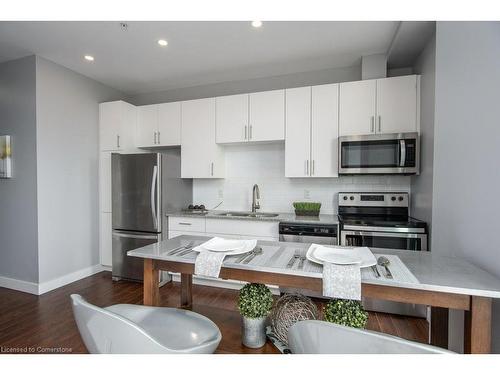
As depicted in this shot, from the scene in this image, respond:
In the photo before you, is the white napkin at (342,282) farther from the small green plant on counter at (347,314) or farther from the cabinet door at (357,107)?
the cabinet door at (357,107)

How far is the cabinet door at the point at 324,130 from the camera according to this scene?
9.18ft

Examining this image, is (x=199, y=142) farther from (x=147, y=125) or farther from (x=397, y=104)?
(x=397, y=104)

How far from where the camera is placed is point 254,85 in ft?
11.3

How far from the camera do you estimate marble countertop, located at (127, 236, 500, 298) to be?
3.18 feet

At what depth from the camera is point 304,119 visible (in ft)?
9.52

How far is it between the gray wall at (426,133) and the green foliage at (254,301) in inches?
59.8

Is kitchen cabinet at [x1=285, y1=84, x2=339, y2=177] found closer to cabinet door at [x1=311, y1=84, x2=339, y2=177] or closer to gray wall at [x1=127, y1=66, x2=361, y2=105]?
cabinet door at [x1=311, y1=84, x2=339, y2=177]

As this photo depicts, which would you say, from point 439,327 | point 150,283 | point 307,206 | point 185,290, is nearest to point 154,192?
point 185,290

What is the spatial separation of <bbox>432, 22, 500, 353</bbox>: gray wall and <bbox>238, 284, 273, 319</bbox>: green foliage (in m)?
1.14

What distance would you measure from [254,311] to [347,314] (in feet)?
2.06

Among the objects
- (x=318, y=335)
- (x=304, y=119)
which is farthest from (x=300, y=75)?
(x=318, y=335)
